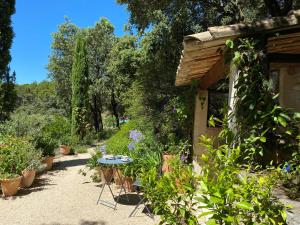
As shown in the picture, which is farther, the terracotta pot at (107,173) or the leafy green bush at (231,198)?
the terracotta pot at (107,173)

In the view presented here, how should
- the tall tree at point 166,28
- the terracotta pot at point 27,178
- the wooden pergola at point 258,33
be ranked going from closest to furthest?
the wooden pergola at point 258,33, the terracotta pot at point 27,178, the tall tree at point 166,28

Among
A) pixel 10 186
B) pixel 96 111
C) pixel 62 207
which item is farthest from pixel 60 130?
pixel 62 207

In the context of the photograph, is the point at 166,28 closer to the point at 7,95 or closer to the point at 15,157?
the point at 7,95

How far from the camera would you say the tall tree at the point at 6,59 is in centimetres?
989

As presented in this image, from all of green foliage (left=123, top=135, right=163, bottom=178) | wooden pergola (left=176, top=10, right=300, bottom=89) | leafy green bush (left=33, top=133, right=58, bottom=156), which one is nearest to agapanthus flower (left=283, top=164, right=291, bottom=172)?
wooden pergola (left=176, top=10, right=300, bottom=89)

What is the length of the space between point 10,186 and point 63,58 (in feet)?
55.3

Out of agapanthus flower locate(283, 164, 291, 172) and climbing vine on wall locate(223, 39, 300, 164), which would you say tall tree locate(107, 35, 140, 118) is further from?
agapanthus flower locate(283, 164, 291, 172)

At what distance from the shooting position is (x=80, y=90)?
16047 millimetres

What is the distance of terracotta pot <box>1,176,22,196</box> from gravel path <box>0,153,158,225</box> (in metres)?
0.17

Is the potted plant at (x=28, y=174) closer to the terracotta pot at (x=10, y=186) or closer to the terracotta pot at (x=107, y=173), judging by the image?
the terracotta pot at (x=10, y=186)

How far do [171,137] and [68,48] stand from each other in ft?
53.5

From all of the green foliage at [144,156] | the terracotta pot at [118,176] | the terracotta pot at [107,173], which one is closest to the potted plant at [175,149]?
the green foliage at [144,156]

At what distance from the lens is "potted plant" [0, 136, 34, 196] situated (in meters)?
6.57

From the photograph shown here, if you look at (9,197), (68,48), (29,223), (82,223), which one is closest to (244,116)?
(82,223)
